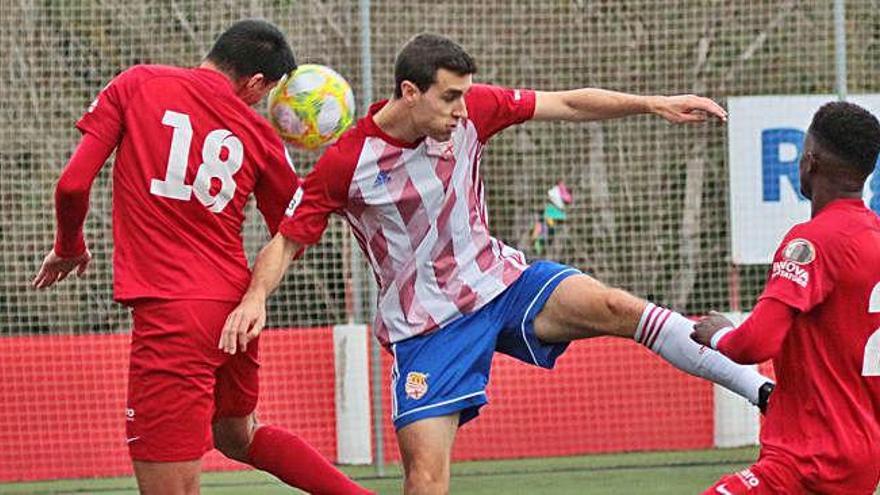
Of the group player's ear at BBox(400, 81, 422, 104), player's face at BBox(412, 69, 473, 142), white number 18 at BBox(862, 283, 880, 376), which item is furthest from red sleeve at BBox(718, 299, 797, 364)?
player's ear at BBox(400, 81, 422, 104)

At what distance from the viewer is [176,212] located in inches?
251

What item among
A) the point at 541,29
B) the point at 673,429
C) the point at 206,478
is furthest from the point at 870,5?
the point at 206,478

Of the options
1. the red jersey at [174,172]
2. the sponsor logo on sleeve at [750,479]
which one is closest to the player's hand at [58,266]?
the red jersey at [174,172]

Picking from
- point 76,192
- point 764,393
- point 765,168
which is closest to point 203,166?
point 76,192

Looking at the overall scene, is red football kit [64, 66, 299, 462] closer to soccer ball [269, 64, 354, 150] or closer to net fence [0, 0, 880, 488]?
soccer ball [269, 64, 354, 150]

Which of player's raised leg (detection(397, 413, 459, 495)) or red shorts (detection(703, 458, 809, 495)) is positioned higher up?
red shorts (detection(703, 458, 809, 495))

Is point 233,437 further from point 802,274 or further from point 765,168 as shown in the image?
point 765,168

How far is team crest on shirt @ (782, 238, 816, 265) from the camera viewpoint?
A: 16.2 feet

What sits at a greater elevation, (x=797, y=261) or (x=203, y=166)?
(x=203, y=166)

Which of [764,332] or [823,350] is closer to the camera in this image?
[764,332]

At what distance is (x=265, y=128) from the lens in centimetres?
654

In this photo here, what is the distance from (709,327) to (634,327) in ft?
3.06

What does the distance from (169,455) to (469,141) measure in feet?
5.26

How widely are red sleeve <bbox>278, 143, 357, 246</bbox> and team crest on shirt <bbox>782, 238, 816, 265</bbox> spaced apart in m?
1.91
